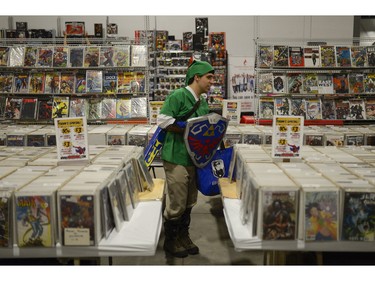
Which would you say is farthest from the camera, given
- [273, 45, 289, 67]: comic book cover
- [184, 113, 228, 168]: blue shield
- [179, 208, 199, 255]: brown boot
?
[273, 45, 289, 67]: comic book cover

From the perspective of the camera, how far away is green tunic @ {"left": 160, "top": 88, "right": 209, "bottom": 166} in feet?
11.9

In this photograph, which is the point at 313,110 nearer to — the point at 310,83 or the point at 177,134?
the point at 310,83

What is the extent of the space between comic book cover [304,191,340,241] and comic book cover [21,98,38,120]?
4969mm

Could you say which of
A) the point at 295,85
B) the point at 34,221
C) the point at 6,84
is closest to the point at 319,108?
the point at 295,85

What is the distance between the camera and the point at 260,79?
20.8ft

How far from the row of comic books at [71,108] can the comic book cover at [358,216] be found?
13.7 ft

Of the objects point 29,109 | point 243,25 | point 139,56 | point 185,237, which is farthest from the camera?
point 243,25

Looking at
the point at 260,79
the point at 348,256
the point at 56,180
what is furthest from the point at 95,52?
the point at 348,256

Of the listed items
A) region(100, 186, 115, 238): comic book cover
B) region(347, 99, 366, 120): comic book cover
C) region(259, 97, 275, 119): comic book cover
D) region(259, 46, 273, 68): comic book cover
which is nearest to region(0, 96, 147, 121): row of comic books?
region(259, 97, 275, 119): comic book cover

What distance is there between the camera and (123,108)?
→ 622cm

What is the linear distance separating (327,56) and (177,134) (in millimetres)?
3803

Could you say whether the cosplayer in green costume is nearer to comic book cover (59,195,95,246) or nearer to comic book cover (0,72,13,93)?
comic book cover (59,195,95,246)

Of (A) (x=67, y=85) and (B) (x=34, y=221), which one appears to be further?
(A) (x=67, y=85)

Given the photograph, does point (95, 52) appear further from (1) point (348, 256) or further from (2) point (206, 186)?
(1) point (348, 256)
